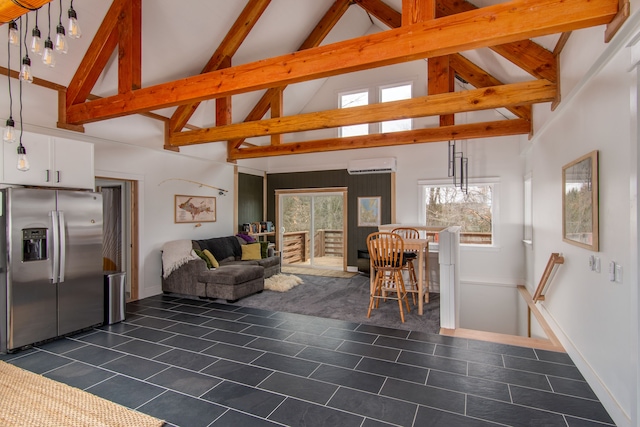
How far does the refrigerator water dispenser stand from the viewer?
11.5 feet

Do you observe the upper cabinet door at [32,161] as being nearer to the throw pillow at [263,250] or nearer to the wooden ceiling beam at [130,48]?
the wooden ceiling beam at [130,48]

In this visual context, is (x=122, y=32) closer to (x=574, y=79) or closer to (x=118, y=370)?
(x=118, y=370)

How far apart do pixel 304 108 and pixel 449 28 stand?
6237mm

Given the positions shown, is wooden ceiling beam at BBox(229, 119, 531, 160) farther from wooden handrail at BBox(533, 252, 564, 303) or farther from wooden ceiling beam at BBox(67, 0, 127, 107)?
wooden ceiling beam at BBox(67, 0, 127, 107)

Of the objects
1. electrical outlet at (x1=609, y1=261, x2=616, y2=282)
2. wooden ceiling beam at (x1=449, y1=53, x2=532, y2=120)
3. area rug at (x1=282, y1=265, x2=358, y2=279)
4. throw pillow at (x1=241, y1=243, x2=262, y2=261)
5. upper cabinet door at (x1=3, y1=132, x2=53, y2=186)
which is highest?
wooden ceiling beam at (x1=449, y1=53, x2=532, y2=120)

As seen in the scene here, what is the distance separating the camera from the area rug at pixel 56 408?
2256 millimetres

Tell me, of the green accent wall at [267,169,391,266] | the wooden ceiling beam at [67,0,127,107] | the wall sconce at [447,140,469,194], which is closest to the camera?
the wooden ceiling beam at [67,0,127,107]

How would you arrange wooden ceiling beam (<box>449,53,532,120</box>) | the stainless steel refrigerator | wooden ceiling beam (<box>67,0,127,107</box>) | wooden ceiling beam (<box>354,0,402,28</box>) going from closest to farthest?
the stainless steel refrigerator, wooden ceiling beam (<box>67,0,127,107</box>), wooden ceiling beam (<box>449,53,532,120</box>), wooden ceiling beam (<box>354,0,402,28</box>)

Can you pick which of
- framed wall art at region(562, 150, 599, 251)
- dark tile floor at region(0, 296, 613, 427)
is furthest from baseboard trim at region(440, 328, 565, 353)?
framed wall art at region(562, 150, 599, 251)

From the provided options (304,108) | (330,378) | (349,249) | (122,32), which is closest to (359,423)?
(330,378)

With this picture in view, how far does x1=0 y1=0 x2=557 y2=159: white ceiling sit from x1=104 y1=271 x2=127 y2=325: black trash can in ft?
7.07

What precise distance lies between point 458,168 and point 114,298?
638 centimetres

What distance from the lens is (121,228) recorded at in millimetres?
5832

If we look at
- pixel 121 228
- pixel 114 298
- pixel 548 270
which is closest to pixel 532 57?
pixel 548 270
